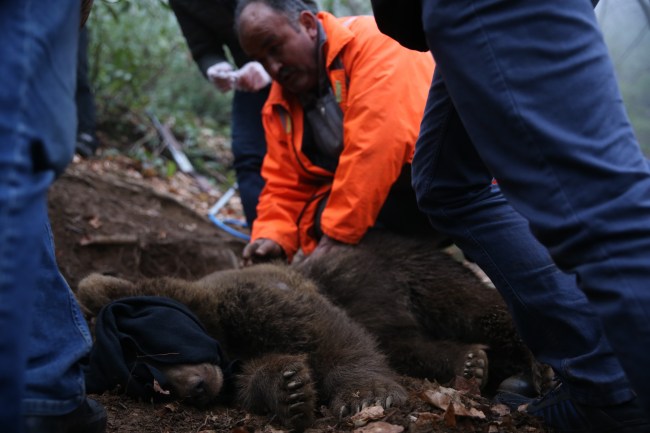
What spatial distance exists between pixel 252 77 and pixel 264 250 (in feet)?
5.57

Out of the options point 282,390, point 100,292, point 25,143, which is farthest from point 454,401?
point 100,292

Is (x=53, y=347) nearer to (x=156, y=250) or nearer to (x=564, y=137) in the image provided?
(x=564, y=137)

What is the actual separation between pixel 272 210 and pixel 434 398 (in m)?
2.77

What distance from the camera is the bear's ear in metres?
4.04

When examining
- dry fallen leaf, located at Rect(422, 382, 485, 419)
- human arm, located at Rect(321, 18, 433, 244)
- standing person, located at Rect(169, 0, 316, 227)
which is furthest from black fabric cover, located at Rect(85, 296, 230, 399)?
standing person, located at Rect(169, 0, 316, 227)

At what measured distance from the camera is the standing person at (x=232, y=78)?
621cm

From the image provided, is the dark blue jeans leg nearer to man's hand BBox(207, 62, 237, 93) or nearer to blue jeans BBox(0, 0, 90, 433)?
blue jeans BBox(0, 0, 90, 433)

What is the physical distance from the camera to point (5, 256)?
133cm

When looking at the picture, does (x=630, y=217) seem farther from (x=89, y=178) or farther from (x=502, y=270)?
(x=89, y=178)

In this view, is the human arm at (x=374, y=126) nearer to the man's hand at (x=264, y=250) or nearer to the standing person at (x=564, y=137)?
the man's hand at (x=264, y=250)

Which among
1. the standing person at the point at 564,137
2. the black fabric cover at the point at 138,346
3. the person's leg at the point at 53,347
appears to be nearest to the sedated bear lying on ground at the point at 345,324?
the black fabric cover at the point at 138,346

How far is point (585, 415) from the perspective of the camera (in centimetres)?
259

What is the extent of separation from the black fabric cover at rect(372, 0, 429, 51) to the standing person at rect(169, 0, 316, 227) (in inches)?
155

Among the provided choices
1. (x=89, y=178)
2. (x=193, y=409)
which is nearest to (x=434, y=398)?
(x=193, y=409)
